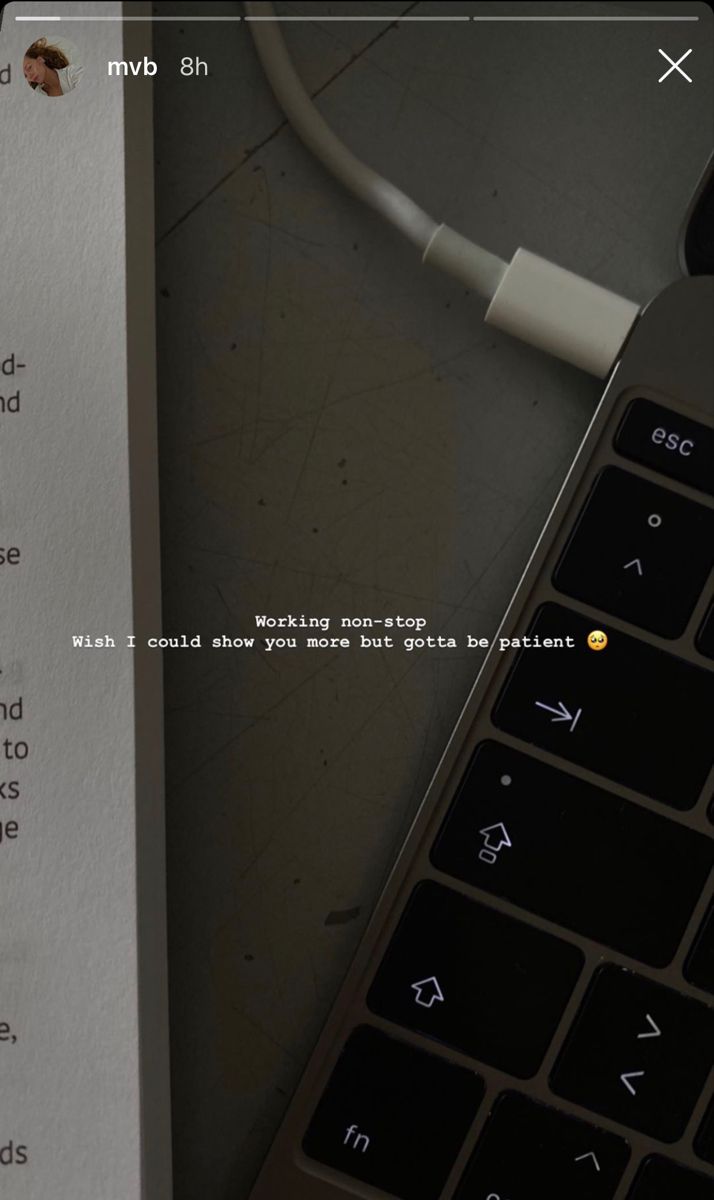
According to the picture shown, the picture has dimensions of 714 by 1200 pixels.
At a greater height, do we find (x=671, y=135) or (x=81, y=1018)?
(x=671, y=135)

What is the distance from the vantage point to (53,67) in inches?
11.1

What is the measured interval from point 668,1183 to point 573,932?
6 cm

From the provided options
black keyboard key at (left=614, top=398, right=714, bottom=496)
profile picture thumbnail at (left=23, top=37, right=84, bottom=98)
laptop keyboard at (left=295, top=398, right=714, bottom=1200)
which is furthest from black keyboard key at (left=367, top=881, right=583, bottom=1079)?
profile picture thumbnail at (left=23, top=37, right=84, bottom=98)

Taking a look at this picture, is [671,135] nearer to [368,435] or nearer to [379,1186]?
[368,435]

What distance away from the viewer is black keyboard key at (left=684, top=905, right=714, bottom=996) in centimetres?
25

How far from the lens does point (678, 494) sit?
27 centimetres

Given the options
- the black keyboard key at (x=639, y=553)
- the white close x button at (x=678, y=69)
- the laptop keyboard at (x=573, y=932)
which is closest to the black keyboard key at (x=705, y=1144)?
the laptop keyboard at (x=573, y=932)

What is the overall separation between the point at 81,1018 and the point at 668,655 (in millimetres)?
172

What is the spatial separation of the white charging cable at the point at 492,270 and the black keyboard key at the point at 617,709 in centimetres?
8

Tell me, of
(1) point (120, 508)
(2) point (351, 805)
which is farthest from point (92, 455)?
(2) point (351, 805)

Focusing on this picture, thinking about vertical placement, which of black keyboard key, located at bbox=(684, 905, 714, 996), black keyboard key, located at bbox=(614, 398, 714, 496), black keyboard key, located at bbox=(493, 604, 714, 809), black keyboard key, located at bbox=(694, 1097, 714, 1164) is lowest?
black keyboard key, located at bbox=(694, 1097, 714, 1164)

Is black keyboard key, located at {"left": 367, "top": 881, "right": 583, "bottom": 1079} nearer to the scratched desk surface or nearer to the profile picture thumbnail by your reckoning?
the scratched desk surface

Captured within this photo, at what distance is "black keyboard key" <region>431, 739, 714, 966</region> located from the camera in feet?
0.84

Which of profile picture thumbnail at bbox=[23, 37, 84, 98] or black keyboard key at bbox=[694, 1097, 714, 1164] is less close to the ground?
profile picture thumbnail at bbox=[23, 37, 84, 98]
